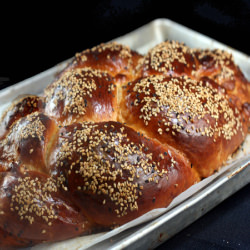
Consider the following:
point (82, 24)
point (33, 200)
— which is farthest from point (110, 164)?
point (82, 24)

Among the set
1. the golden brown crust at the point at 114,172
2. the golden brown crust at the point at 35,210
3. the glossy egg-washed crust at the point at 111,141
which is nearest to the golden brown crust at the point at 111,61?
the glossy egg-washed crust at the point at 111,141

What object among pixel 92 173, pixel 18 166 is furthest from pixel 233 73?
pixel 18 166

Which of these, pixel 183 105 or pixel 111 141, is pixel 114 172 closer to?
pixel 111 141

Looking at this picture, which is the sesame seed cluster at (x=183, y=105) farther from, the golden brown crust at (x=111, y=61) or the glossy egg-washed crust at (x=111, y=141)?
the golden brown crust at (x=111, y=61)

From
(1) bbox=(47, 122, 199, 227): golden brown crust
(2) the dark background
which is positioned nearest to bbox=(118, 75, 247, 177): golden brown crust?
(1) bbox=(47, 122, 199, 227): golden brown crust

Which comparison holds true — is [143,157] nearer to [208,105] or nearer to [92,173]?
[92,173]
